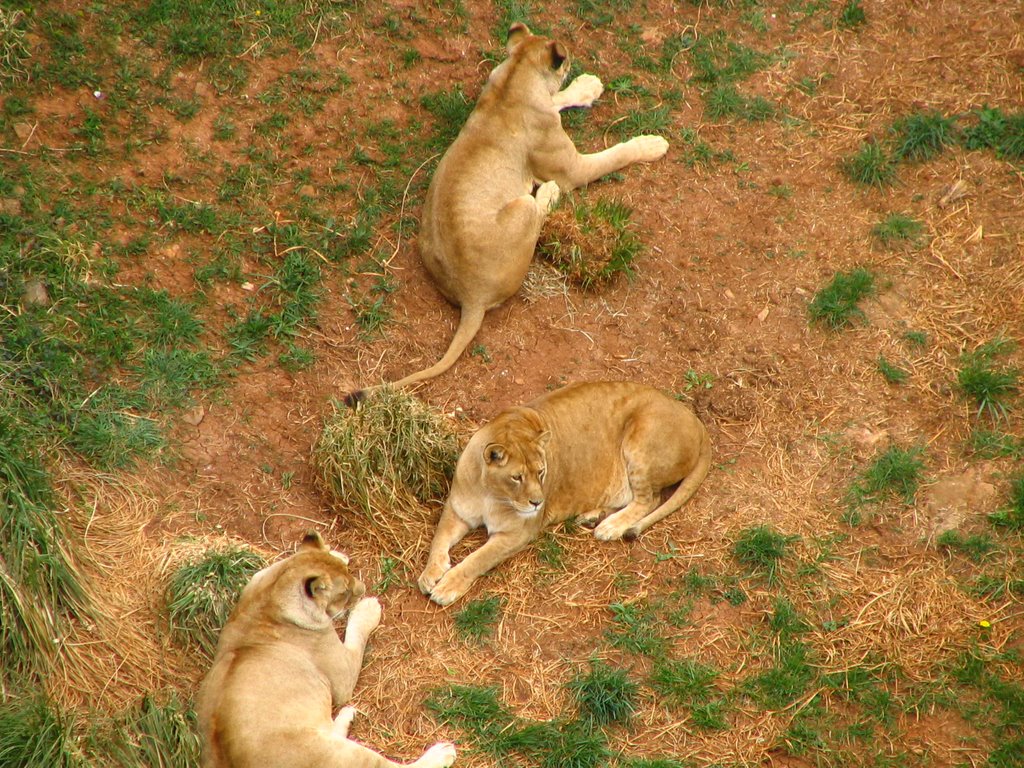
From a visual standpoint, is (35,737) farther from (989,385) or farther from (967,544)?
(989,385)

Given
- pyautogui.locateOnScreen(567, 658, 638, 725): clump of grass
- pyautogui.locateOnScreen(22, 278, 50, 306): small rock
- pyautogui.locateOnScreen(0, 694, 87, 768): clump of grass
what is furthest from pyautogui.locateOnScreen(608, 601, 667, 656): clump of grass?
pyautogui.locateOnScreen(22, 278, 50, 306): small rock

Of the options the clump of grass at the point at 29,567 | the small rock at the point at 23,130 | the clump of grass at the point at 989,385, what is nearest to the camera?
the clump of grass at the point at 29,567

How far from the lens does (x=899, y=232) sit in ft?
24.6

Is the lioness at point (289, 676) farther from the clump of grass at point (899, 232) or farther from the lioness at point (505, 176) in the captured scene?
the clump of grass at point (899, 232)

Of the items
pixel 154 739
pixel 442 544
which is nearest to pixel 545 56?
pixel 442 544

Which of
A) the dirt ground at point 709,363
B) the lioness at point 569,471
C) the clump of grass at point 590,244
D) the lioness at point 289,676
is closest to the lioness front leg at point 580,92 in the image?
the dirt ground at point 709,363

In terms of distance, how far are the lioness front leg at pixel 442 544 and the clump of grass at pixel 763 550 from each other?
1590 mm

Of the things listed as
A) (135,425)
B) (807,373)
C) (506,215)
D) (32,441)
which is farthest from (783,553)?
(32,441)

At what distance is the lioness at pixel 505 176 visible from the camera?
6.78 m

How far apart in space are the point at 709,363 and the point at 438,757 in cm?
320

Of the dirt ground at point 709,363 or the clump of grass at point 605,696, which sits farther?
the dirt ground at point 709,363

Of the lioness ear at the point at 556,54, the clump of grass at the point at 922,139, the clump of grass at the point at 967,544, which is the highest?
the lioness ear at the point at 556,54

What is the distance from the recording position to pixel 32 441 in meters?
5.41

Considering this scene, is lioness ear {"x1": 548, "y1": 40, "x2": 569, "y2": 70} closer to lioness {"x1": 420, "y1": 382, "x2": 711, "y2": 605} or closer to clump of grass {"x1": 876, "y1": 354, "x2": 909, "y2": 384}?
lioness {"x1": 420, "y1": 382, "x2": 711, "y2": 605}
